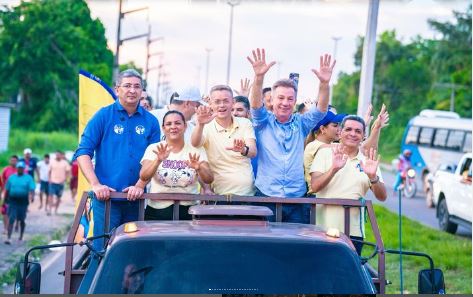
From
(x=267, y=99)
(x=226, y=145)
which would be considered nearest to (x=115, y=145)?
(x=226, y=145)

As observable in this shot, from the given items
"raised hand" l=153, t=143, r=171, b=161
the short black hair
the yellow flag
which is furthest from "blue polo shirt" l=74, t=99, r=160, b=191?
the yellow flag

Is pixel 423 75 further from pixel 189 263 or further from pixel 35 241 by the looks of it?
pixel 189 263

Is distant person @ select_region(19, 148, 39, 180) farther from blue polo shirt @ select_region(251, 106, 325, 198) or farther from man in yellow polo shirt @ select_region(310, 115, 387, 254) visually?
man in yellow polo shirt @ select_region(310, 115, 387, 254)

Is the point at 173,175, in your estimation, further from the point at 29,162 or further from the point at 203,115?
the point at 29,162

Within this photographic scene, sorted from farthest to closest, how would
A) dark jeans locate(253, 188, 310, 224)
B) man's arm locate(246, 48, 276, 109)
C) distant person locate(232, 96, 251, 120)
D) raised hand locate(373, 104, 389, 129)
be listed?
1. distant person locate(232, 96, 251, 120)
2. raised hand locate(373, 104, 389, 129)
3. man's arm locate(246, 48, 276, 109)
4. dark jeans locate(253, 188, 310, 224)

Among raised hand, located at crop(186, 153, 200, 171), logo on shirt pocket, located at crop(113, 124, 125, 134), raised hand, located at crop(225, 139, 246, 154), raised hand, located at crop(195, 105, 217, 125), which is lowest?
raised hand, located at crop(186, 153, 200, 171)

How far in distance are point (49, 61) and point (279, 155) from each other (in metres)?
53.4

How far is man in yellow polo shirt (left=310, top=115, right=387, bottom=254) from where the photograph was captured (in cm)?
762

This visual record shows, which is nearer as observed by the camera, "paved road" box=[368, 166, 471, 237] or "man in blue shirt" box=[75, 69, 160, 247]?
"man in blue shirt" box=[75, 69, 160, 247]

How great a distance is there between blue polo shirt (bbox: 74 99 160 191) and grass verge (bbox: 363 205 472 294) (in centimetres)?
563

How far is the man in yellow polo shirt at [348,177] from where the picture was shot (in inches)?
300

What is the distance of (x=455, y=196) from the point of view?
75.4 ft

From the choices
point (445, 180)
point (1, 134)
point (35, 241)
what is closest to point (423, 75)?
point (1, 134)

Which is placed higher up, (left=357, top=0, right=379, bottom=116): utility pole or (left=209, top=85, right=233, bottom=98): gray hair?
(left=357, top=0, right=379, bottom=116): utility pole
